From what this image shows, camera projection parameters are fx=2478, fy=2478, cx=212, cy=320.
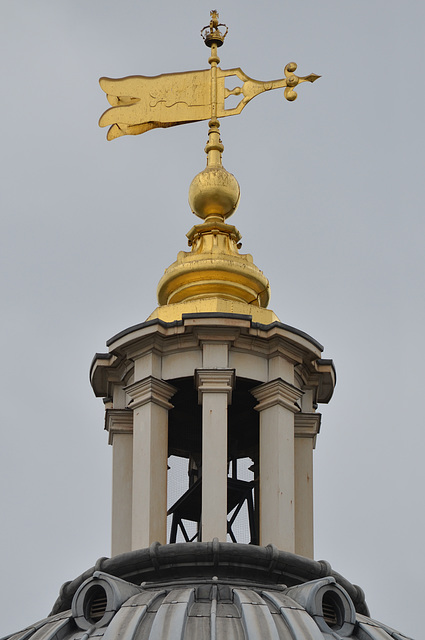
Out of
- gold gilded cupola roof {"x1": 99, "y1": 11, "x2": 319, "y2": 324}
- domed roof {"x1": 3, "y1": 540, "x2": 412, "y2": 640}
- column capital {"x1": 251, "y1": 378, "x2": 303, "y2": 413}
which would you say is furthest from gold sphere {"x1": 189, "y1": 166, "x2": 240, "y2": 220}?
domed roof {"x1": 3, "y1": 540, "x2": 412, "y2": 640}

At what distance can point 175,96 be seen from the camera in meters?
46.8

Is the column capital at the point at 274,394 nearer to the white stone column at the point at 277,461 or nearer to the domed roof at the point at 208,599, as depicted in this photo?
the white stone column at the point at 277,461

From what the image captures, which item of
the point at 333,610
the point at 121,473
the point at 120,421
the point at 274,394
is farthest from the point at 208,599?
the point at 120,421

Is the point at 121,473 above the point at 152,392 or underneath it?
underneath

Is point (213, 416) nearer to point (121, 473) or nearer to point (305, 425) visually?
point (121, 473)

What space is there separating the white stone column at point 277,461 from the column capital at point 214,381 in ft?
2.56

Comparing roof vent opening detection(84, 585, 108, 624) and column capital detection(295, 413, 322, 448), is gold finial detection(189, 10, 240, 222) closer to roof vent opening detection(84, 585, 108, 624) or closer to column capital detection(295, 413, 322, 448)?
column capital detection(295, 413, 322, 448)

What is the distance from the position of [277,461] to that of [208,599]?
4.16 metres

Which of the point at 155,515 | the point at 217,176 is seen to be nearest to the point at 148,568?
the point at 155,515

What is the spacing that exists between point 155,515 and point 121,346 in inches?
131

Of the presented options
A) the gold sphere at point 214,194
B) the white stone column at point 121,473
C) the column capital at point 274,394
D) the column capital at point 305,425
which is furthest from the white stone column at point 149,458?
the gold sphere at point 214,194

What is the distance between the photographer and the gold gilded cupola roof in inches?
1769

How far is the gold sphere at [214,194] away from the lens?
151 feet

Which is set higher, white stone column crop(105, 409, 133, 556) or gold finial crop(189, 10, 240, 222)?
gold finial crop(189, 10, 240, 222)
